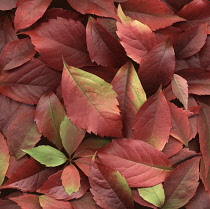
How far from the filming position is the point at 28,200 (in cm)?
53

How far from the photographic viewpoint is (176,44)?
56cm

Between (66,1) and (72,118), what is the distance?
0.17 meters

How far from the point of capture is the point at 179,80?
546 mm

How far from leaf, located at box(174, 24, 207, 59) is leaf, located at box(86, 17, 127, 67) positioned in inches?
3.3

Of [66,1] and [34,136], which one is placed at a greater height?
[66,1]

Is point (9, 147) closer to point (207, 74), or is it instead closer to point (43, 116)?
point (43, 116)

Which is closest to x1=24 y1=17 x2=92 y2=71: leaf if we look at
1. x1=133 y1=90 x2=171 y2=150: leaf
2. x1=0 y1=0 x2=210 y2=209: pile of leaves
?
x1=0 y1=0 x2=210 y2=209: pile of leaves

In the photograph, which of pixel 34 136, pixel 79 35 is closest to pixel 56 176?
pixel 34 136

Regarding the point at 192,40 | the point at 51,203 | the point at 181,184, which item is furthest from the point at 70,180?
the point at 192,40

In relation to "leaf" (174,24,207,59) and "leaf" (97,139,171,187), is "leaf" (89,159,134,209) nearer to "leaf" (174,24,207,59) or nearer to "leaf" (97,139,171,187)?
"leaf" (97,139,171,187)

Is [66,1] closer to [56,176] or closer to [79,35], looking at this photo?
[79,35]

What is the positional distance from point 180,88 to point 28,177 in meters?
0.24

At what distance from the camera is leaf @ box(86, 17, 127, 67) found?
1.77ft

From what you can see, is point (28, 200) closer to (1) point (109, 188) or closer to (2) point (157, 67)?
(1) point (109, 188)
